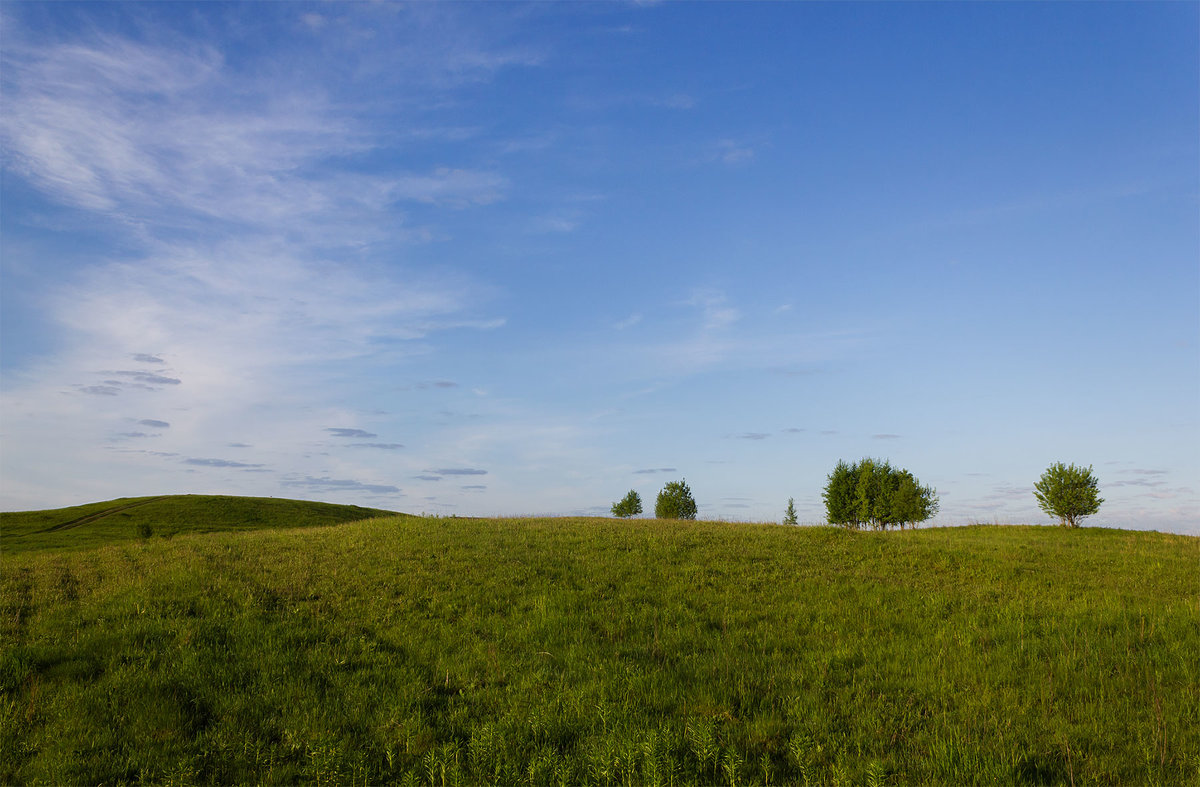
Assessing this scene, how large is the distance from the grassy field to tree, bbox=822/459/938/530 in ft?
153

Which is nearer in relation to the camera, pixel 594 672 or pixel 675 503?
pixel 594 672

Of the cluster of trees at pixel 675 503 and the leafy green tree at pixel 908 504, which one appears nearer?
the leafy green tree at pixel 908 504

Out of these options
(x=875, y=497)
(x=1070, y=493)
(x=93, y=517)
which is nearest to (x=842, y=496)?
(x=875, y=497)

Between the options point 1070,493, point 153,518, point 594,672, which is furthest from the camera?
point 153,518

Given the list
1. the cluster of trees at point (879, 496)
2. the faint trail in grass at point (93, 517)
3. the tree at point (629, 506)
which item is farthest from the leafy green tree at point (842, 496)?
the faint trail in grass at point (93, 517)

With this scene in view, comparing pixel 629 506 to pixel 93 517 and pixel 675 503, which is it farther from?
pixel 93 517

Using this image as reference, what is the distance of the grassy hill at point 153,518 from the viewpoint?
63594mm

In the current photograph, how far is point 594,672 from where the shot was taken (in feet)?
35.0

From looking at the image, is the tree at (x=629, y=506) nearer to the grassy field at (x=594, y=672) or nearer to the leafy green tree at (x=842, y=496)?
the leafy green tree at (x=842, y=496)

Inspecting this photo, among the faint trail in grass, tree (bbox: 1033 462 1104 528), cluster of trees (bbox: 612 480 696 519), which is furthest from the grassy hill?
tree (bbox: 1033 462 1104 528)

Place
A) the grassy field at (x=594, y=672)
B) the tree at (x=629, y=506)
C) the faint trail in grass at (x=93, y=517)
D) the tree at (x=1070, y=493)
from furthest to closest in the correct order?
the tree at (x=629, y=506)
the faint trail in grass at (x=93, y=517)
the tree at (x=1070, y=493)
the grassy field at (x=594, y=672)

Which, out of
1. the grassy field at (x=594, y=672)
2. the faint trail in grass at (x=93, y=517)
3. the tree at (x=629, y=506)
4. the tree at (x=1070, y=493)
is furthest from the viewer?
the tree at (x=629, y=506)

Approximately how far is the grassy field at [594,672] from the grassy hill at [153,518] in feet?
167

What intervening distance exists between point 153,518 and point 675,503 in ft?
208
